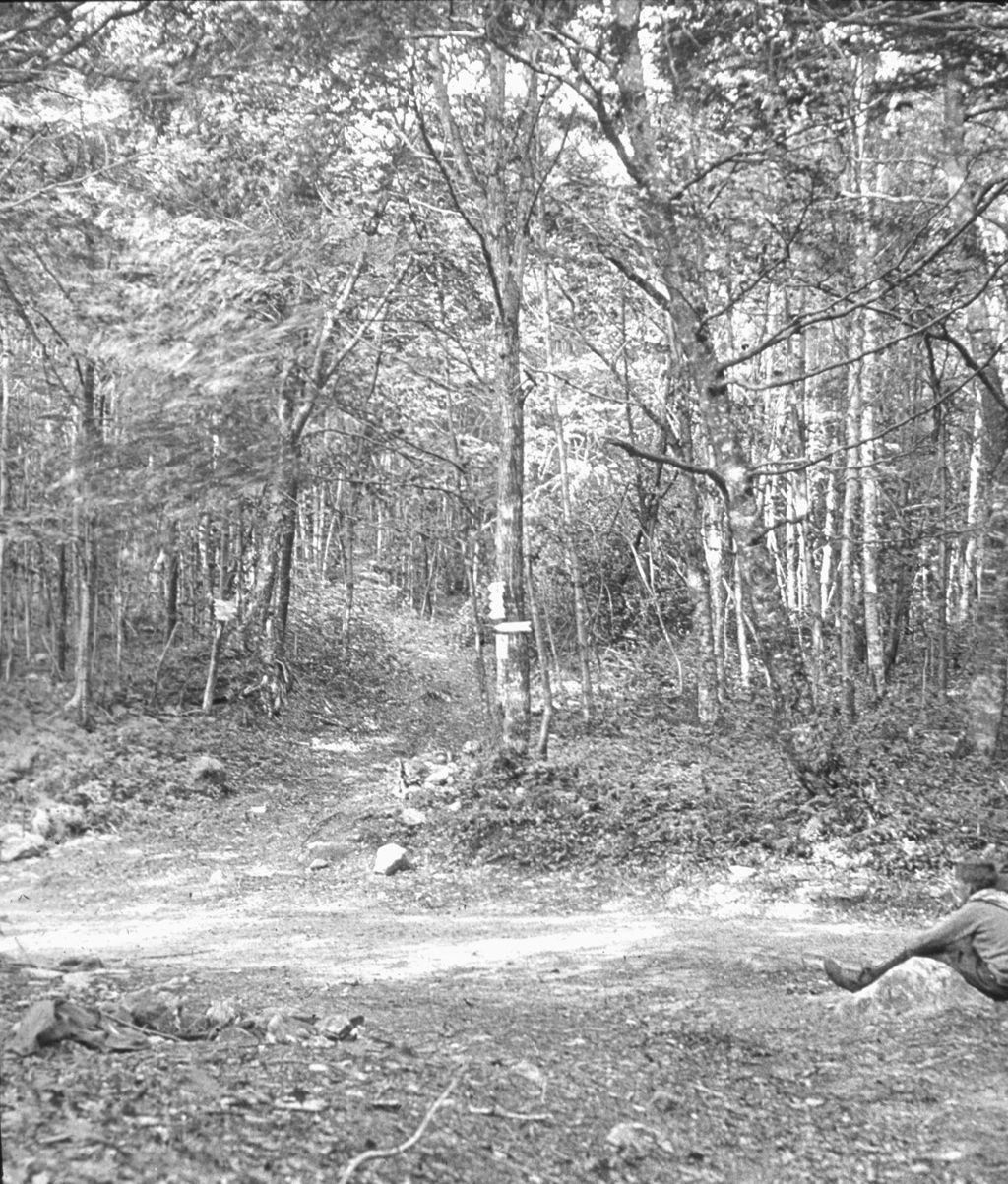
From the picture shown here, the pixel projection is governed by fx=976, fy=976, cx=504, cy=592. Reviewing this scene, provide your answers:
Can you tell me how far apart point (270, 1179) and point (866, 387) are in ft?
51.7

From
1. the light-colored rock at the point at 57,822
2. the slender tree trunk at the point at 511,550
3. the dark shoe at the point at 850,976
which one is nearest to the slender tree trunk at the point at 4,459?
the light-colored rock at the point at 57,822

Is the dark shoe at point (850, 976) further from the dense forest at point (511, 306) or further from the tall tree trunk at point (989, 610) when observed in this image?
the tall tree trunk at point (989, 610)

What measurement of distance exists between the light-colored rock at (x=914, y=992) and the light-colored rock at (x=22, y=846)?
8.26 metres

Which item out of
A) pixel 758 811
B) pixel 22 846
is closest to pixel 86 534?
pixel 22 846

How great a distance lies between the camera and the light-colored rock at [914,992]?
5.05 meters

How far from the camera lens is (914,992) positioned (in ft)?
16.7

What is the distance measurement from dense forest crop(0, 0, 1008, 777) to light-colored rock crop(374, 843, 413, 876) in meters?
2.36

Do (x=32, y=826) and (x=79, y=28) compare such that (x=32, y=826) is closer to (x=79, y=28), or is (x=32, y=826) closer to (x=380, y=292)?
(x=79, y=28)

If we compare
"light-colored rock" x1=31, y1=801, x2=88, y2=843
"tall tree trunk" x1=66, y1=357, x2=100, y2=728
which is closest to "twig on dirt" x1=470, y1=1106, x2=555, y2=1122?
"light-colored rock" x1=31, y1=801, x2=88, y2=843

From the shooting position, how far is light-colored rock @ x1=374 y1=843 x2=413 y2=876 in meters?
9.30

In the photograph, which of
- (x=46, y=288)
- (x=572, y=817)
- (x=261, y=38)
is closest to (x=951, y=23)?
(x=261, y=38)

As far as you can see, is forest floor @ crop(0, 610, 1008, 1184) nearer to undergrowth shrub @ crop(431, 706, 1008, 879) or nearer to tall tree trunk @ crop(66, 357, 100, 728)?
undergrowth shrub @ crop(431, 706, 1008, 879)

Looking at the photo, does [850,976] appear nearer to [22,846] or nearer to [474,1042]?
[474,1042]

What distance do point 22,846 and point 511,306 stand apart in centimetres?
797
